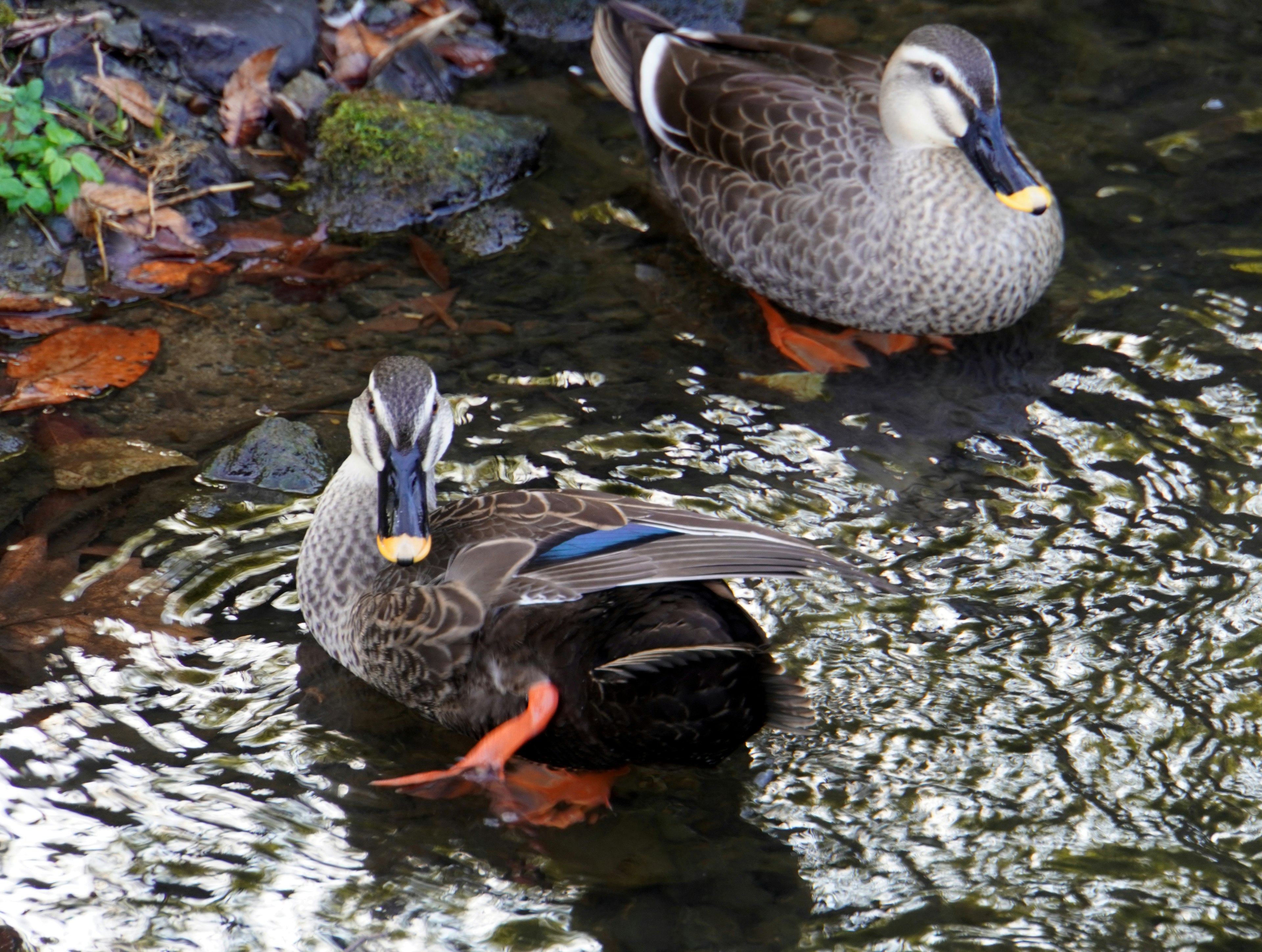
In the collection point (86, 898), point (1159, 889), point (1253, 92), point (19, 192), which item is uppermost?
point (1253, 92)

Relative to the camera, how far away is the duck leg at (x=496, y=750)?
3.55 metres

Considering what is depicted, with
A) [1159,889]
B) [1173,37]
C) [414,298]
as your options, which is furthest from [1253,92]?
[1159,889]

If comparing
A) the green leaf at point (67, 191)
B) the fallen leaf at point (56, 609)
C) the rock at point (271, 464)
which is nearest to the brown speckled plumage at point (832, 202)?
the rock at point (271, 464)

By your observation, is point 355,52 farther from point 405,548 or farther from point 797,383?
point 405,548

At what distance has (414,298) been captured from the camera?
5750 millimetres

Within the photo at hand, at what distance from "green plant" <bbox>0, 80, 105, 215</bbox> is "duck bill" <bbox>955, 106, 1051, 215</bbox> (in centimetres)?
359

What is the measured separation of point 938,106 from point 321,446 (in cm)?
287

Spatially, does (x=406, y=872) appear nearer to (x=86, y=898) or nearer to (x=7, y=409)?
(x=86, y=898)

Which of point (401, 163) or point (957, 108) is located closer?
point (957, 108)

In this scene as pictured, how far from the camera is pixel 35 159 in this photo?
18.5ft

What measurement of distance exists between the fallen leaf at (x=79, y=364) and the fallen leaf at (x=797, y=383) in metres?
2.41

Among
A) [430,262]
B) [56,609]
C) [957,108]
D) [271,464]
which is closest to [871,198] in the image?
[957,108]

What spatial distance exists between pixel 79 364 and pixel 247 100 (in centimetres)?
193

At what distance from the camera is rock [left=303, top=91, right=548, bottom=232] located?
6.25 m
